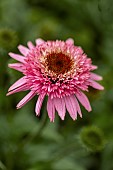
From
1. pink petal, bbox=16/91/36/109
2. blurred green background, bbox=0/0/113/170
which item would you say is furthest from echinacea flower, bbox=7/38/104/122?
blurred green background, bbox=0/0/113/170

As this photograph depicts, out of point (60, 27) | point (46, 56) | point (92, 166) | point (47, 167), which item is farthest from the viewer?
point (60, 27)

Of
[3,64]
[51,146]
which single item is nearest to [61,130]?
[51,146]

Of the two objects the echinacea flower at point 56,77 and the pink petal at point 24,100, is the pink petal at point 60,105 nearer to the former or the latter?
the echinacea flower at point 56,77

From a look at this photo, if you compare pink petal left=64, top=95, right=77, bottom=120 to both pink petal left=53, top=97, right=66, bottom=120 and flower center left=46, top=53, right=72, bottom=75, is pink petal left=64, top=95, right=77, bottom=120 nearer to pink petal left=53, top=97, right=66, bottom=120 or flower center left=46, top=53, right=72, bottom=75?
pink petal left=53, top=97, right=66, bottom=120

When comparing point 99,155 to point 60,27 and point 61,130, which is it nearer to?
point 61,130

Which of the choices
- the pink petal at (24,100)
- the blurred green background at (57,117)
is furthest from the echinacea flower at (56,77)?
the blurred green background at (57,117)

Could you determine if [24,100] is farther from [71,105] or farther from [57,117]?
[57,117]
